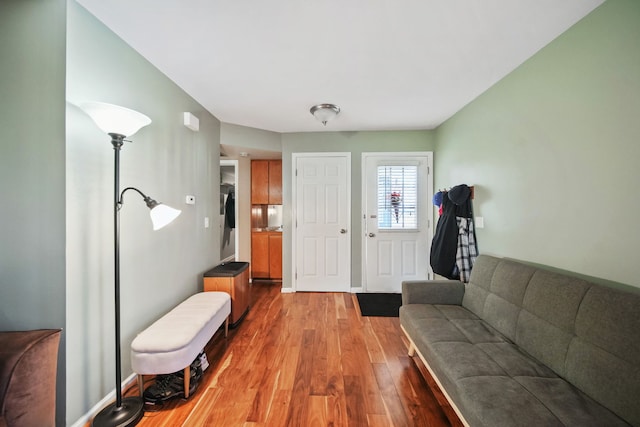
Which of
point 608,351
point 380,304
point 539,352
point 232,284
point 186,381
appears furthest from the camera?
point 380,304

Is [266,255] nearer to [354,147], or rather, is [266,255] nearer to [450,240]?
[354,147]

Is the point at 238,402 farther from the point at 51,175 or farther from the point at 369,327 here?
the point at 51,175

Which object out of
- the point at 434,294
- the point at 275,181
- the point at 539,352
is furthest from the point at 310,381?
the point at 275,181

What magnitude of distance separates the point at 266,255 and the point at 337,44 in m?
3.51

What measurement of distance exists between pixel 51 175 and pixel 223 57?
1.35 metres

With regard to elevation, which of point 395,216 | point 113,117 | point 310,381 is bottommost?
point 310,381

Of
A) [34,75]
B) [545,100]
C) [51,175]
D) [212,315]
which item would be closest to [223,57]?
[34,75]

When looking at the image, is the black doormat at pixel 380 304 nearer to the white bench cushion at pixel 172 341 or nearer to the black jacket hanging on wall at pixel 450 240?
the black jacket hanging on wall at pixel 450 240

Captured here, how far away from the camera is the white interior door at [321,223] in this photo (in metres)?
3.83

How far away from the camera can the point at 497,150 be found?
230 centimetres

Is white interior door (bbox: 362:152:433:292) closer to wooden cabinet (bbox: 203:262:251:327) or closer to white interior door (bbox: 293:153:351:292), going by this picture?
white interior door (bbox: 293:153:351:292)

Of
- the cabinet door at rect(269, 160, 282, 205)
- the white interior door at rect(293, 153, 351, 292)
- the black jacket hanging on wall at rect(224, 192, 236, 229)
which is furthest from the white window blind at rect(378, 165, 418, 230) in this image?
the black jacket hanging on wall at rect(224, 192, 236, 229)

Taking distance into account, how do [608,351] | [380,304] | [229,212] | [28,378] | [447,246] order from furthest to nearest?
1. [229,212]
2. [380,304]
3. [447,246]
4. [608,351]
5. [28,378]

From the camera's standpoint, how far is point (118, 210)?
4.75 ft
